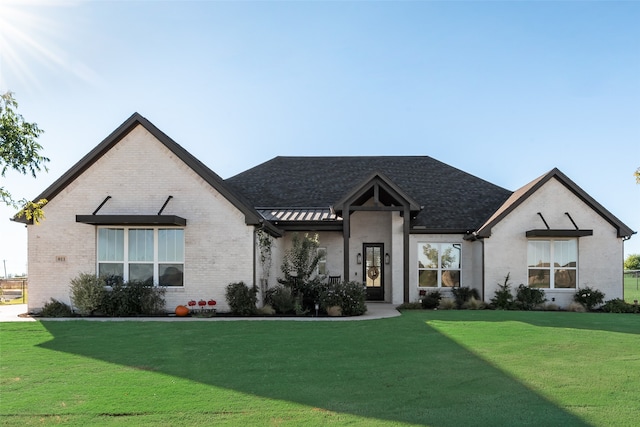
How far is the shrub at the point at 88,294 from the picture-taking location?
1612 cm

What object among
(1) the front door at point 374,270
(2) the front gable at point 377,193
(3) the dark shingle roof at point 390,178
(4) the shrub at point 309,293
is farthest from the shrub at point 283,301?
(3) the dark shingle roof at point 390,178

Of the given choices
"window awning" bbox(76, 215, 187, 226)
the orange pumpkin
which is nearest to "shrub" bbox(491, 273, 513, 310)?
the orange pumpkin

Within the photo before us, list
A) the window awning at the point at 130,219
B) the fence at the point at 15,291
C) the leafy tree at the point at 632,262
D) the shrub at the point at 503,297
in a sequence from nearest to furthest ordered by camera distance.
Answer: the window awning at the point at 130,219 → the shrub at the point at 503,297 → the fence at the point at 15,291 → the leafy tree at the point at 632,262

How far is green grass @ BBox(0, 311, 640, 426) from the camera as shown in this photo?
6.15m

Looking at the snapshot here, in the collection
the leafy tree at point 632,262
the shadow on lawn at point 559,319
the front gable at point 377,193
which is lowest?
the leafy tree at point 632,262

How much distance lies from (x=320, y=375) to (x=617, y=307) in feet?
50.8

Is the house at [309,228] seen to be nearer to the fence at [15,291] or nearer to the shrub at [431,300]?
the shrub at [431,300]

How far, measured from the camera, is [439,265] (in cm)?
2164

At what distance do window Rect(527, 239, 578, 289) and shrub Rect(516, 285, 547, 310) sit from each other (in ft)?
2.29

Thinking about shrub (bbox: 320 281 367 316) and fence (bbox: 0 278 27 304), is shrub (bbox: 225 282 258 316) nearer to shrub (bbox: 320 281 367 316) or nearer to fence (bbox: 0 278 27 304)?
shrub (bbox: 320 281 367 316)

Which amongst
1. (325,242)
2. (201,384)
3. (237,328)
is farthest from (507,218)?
(201,384)

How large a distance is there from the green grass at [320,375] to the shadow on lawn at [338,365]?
3 centimetres

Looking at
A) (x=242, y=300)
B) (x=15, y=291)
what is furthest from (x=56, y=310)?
(x=15, y=291)

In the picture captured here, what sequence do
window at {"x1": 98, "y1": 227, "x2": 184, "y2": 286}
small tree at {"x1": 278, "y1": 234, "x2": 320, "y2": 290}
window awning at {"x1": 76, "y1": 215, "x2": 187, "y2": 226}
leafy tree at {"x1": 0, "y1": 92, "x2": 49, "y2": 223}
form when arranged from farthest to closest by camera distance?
small tree at {"x1": 278, "y1": 234, "x2": 320, "y2": 290}, window at {"x1": 98, "y1": 227, "x2": 184, "y2": 286}, window awning at {"x1": 76, "y1": 215, "x2": 187, "y2": 226}, leafy tree at {"x1": 0, "y1": 92, "x2": 49, "y2": 223}
